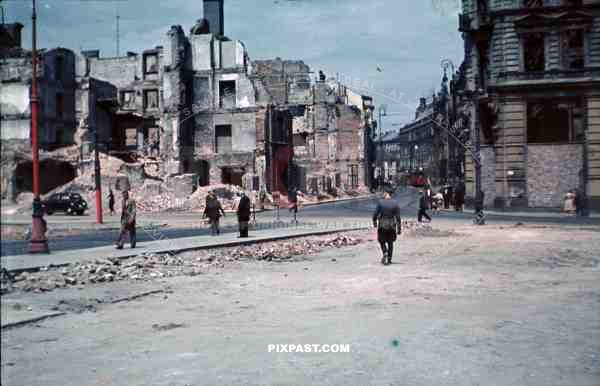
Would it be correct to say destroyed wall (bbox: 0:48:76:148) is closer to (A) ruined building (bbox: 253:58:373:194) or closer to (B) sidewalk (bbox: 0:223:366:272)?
(B) sidewalk (bbox: 0:223:366:272)

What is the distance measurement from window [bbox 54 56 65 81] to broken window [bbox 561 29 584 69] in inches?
1378

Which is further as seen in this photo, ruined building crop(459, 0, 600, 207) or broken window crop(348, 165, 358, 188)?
broken window crop(348, 165, 358, 188)

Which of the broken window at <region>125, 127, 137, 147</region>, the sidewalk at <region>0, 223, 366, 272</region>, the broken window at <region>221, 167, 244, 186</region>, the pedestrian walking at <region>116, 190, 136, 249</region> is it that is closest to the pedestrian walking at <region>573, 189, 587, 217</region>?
the sidewalk at <region>0, 223, 366, 272</region>

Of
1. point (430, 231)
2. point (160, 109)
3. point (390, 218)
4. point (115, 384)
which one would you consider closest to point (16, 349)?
point (115, 384)

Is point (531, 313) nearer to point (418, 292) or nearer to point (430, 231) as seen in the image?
point (418, 292)

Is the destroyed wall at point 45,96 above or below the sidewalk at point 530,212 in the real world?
above

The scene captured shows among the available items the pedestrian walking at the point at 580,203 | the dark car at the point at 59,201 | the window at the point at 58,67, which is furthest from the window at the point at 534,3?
the window at the point at 58,67

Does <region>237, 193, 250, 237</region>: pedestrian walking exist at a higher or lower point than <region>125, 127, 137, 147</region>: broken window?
lower

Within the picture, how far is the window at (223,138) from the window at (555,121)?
24.5 m

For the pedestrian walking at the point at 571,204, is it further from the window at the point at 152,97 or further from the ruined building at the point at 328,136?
the ruined building at the point at 328,136

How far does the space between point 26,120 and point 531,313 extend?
674cm

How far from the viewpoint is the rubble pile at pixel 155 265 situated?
1131cm

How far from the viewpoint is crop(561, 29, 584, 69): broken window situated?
36.0 metres

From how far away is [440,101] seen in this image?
2308 inches
